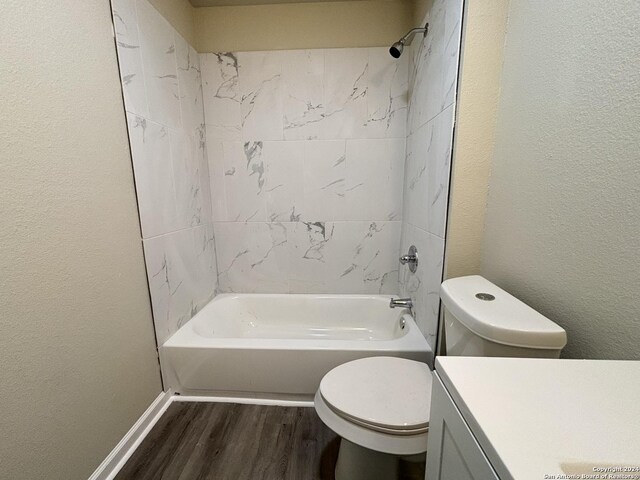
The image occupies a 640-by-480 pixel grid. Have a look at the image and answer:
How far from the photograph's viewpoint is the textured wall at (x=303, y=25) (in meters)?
1.72

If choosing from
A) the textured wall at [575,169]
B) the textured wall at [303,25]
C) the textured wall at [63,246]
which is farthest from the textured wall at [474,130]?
the textured wall at [63,246]

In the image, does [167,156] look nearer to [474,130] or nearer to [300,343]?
[300,343]

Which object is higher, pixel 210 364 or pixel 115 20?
pixel 115 20

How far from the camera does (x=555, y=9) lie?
0.75 m

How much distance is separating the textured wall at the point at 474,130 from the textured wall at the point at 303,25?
95 cm

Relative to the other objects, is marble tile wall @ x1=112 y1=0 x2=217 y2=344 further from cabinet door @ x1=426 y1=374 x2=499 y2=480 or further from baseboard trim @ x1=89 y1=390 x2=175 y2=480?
cabinet door @ x1=426 y1=374 x2=499 y2=480

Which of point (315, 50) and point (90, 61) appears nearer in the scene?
point (90, 61)

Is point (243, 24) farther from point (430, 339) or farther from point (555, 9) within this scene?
point (430, 339)

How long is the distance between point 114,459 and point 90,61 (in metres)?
1.55

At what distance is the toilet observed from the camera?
2.24 feet

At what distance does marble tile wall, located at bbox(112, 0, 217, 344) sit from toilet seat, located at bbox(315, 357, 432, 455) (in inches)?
39.0

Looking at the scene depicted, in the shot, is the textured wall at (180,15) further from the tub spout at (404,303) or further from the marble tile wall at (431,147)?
the tub spout at (404,303)

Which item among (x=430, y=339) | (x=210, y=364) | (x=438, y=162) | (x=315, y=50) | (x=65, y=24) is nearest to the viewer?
(x=65, y=24)

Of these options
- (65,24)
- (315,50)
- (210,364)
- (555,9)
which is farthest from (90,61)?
(555,9)
